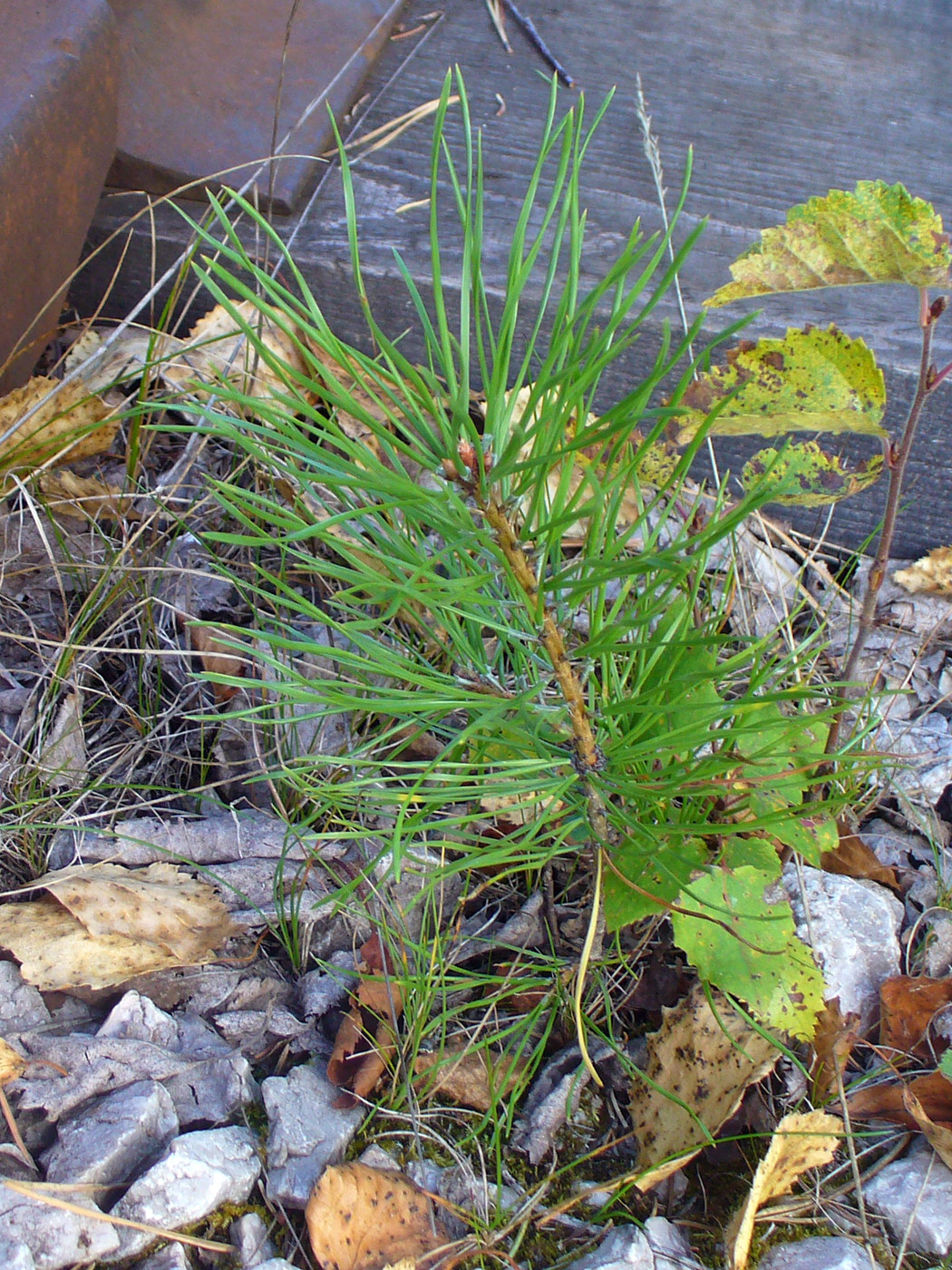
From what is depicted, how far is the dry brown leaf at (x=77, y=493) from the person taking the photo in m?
1.54

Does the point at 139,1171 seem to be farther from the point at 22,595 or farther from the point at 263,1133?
the point at 22,595

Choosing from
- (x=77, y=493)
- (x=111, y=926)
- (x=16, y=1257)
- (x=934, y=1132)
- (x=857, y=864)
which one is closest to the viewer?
(x=16, y=1257)

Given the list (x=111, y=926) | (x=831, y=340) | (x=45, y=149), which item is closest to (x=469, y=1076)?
(x=111, y=926)

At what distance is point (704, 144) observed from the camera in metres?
1.91

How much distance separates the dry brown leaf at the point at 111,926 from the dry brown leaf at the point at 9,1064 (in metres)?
0.09

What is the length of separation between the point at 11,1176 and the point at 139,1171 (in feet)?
0.39

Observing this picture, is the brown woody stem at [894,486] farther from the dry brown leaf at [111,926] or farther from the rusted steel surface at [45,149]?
the rusted steel surface at [45,149]

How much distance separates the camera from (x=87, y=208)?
1503 mm

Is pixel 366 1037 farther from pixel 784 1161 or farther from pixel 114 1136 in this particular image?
pixel 784 1161

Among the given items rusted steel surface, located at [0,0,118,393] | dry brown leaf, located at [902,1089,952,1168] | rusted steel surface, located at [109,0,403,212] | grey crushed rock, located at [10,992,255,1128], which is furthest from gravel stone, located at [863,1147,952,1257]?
rusted steel surface, located at [109,0,403,212]

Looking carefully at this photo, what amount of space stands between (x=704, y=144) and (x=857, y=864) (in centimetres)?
152

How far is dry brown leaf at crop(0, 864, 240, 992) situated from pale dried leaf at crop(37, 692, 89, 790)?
0.18m

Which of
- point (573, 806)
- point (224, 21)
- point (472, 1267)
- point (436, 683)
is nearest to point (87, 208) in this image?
point (224, 21)

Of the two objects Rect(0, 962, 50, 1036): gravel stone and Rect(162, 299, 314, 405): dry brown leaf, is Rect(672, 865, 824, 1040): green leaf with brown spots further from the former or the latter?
Rect(162, 299, 314, 405): dry brown leaf
